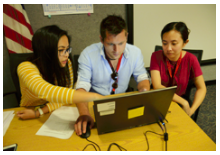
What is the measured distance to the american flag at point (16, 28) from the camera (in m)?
1.20

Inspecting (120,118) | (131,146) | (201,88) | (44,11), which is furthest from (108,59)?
(44,11)

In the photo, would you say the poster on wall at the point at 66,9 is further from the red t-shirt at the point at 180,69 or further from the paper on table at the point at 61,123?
the paper on table at the point at 61,123

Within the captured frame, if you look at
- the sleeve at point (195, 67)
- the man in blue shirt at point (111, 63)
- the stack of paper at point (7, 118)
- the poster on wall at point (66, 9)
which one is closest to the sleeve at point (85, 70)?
the man in blue shirt at point (111, 63)

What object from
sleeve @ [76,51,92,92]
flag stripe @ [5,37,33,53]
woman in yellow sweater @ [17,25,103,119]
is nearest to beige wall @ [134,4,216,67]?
sleeve @ [76,51,92,92]

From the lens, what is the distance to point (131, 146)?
607 millimetres

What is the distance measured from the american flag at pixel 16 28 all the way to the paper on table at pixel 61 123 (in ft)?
3.18

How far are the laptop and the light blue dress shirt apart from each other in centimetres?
52

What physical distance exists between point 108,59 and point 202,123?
1.45 metres

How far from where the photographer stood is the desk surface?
23.7 inches

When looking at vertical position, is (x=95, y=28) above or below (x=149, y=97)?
above

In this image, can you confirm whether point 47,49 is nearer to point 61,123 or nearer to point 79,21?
point 61,123

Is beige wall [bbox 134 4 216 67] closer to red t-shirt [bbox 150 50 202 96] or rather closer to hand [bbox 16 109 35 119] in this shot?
red t-shirt [bbox 150 50 202 96]
